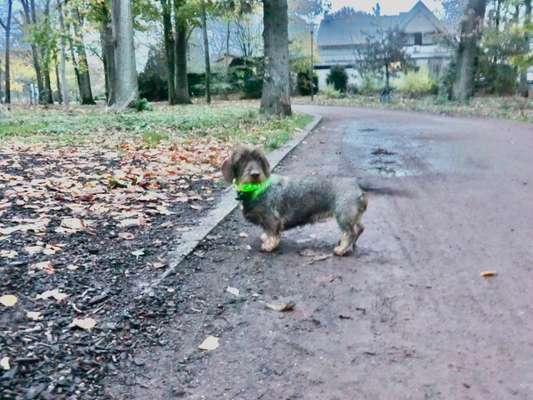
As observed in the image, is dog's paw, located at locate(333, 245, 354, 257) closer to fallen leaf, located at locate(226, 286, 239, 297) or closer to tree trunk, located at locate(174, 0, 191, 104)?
fallen leaf, located at locate(226, 286, 239, 297)

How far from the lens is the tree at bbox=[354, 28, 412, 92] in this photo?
33406mm

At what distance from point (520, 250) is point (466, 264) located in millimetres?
621

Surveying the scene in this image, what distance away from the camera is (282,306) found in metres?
3.34

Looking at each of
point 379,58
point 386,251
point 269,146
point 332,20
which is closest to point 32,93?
point 332,20

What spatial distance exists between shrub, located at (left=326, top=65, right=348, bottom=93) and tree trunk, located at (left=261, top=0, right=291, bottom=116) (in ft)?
82.8

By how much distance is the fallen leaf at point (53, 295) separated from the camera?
3252 mm

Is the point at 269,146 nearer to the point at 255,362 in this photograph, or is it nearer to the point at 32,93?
the point at 255,362

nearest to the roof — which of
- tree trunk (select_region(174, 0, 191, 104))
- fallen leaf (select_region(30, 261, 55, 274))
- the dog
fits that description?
tree trunk (select_region(174, 0, 191, 104))

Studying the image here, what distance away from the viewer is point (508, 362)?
8.80 feet

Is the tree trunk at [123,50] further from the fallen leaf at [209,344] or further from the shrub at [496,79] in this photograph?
the shrub at [496,79]

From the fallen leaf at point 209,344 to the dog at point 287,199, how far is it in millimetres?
1496

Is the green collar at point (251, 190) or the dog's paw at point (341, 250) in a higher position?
the green collar at point (251, 190)

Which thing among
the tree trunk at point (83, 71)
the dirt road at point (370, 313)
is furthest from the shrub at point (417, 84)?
the dirt road at point (370, 313)

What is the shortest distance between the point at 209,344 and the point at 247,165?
5.60 ft
